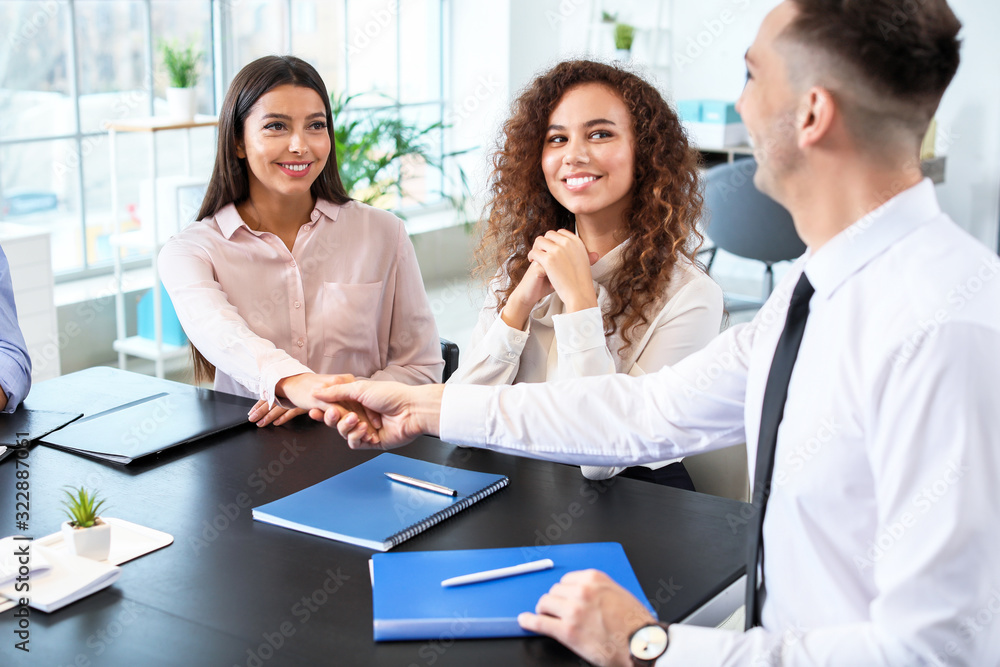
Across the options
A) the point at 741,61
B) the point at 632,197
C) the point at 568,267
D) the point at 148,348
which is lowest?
the point at 148,348

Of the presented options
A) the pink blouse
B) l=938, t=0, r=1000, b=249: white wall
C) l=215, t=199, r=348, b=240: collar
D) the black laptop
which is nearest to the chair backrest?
l=938, t=0, r=1000, b=249: white wall

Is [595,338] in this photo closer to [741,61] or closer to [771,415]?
[771,415]

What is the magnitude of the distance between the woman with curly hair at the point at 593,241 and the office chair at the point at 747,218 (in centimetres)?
276

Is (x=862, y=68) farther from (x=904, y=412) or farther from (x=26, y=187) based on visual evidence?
(x=26, y=187)

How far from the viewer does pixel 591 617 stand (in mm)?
1078

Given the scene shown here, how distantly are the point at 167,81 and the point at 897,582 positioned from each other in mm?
4707

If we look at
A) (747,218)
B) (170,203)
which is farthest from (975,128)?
→ (170,203)

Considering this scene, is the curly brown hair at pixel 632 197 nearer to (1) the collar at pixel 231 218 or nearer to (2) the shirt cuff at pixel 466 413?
(1) the collar at pixel 231 218

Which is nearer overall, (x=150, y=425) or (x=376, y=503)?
(x=376, y=503)

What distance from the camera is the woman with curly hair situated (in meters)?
2.02

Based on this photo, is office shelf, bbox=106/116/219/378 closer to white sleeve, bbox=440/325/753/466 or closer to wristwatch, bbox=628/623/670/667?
white sleeve, bbox=440/325/753/466

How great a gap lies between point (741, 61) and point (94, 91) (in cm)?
399

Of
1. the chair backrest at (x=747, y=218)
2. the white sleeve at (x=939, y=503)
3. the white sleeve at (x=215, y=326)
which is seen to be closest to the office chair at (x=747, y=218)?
the chair backrest at (x=747, y=218)

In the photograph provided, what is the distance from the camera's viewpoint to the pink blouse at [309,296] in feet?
7.08
